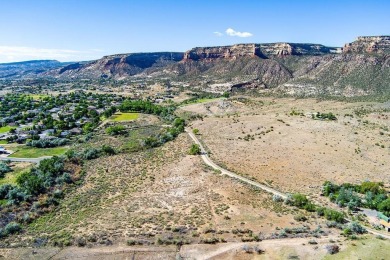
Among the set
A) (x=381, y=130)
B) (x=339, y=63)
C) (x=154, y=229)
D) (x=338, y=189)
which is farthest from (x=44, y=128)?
(x=339, y=63)

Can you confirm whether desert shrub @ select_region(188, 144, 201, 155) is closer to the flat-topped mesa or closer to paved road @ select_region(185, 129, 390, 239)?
paved road @ select_region(185, 129, 390, 239)

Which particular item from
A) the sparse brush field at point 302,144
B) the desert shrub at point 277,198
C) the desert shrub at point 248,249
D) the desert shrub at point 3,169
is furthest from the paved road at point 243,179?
the desert shrub at point 3,169

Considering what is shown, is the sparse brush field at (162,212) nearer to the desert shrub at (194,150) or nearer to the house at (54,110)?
the desert shrub at (194,150)

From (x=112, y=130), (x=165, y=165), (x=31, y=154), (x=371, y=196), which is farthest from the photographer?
(x=112, y=130)

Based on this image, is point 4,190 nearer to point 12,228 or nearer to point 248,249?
point 12,228

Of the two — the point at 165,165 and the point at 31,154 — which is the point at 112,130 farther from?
the point at 165,165

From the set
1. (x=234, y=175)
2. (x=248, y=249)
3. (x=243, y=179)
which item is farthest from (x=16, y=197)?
(x=243, y=179)
